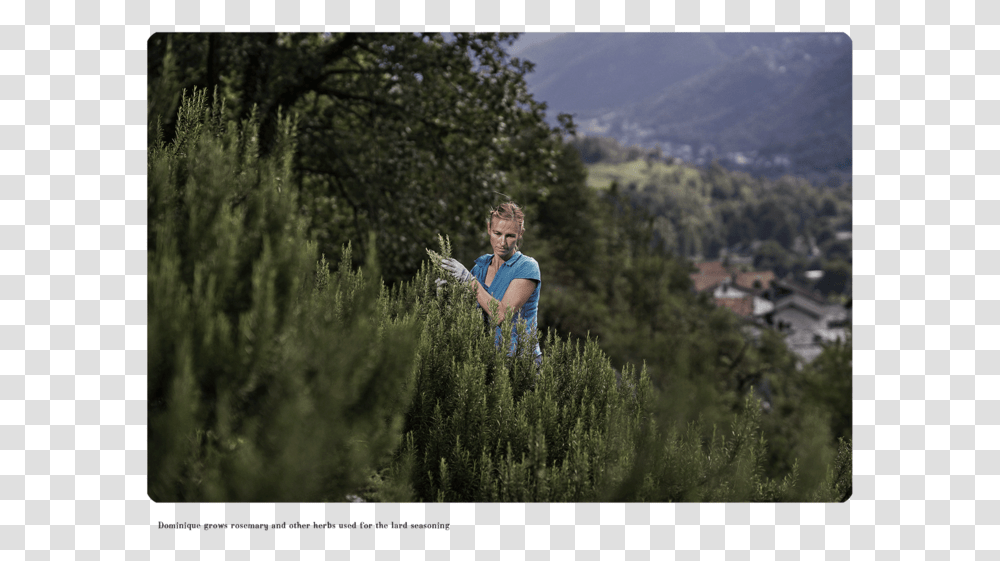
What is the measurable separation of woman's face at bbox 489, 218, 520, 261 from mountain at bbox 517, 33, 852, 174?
1.69 metres

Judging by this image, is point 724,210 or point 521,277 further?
point 724,210

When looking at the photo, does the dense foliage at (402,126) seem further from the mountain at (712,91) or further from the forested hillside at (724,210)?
the forested hillside at (724,210)

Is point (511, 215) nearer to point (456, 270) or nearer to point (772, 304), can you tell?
point (456, 270)

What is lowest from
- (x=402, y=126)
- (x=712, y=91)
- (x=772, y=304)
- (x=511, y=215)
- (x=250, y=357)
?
(x=772, y=304)

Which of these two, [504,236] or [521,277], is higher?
[504,236]

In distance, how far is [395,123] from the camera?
7.86 metres

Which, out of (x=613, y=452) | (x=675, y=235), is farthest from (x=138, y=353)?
(x=675, y=235)

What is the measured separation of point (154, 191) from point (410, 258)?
179 inches

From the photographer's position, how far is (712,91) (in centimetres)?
1443

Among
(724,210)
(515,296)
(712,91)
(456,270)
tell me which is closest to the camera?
(515,296)

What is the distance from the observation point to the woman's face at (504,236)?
4.04 m

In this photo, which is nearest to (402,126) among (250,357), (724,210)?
(250,357)

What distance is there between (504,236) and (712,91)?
40.0 feet

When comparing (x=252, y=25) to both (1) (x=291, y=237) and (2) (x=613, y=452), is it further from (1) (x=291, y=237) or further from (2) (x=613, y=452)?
(2) (x=613, y=452)
